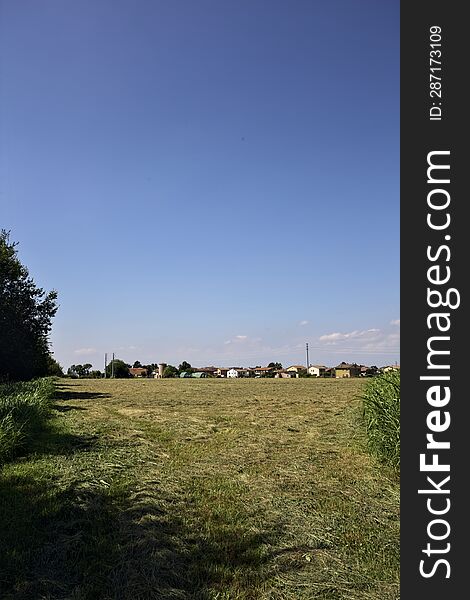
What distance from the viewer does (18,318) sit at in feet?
92.2

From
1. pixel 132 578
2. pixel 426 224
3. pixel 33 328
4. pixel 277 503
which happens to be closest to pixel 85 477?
pixel 277 503

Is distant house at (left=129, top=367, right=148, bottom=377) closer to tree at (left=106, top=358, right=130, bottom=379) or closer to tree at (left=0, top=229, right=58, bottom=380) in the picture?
tree at (left=106, top=358, right=130, bottom=379)

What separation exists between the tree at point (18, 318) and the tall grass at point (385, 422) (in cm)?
2353

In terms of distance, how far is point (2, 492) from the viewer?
6.04m

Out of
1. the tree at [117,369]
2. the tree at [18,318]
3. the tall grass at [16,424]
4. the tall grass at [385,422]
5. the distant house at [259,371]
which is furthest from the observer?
the distant house at [259,371]

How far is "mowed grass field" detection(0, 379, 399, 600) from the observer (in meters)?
3.70

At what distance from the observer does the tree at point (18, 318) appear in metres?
27.0

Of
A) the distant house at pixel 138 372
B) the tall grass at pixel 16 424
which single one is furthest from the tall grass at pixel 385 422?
the distant house at pixel 138 372

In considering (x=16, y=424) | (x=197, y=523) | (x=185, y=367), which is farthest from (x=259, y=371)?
(x=197, y=523)

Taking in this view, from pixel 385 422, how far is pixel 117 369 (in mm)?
89199

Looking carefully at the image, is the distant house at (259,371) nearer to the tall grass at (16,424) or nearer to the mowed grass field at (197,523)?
the tall grass at (16,424)

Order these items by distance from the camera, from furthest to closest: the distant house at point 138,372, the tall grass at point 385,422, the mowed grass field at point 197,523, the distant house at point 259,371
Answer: the distant house at point 259,371
the distant house at point 138,372
the tall grass at point 385,422
the mowed grass field at point 197,523

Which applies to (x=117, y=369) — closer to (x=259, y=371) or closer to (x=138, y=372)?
(x=138, y=372)

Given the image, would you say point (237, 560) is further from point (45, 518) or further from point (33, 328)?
point (33, 328)
